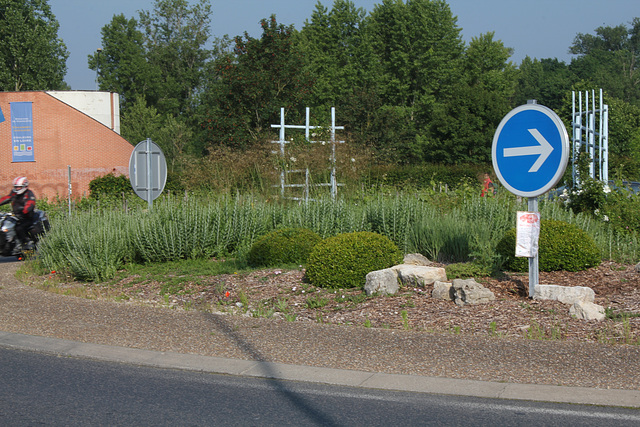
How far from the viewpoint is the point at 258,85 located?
34.6 meters

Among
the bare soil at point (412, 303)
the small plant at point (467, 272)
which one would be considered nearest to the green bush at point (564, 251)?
the bare soil at point (412, 303)

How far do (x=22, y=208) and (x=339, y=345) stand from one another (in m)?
9.20

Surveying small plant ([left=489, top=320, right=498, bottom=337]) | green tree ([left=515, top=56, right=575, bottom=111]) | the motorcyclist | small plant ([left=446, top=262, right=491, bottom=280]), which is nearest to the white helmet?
the motorcyclist

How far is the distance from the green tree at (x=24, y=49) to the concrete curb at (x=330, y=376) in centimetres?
5391

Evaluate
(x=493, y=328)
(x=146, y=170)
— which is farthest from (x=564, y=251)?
(x=146, y=170)

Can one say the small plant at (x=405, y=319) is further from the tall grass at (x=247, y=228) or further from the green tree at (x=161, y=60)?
the green tree at (x=161, y=60)

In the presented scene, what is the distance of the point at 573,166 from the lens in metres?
14.8

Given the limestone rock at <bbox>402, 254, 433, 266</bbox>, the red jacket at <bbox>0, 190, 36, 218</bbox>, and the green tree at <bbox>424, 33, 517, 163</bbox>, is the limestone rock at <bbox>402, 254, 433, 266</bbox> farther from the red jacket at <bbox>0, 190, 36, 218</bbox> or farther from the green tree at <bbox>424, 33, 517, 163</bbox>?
the green tree at <bbox>424, 33, 517, 163</bbox>

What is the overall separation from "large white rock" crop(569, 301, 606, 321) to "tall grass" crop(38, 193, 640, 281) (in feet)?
10.1

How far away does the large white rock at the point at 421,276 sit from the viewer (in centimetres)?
786

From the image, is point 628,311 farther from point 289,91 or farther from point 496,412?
point 289,91

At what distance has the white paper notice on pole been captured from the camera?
283 inches

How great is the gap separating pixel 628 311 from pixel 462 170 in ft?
103

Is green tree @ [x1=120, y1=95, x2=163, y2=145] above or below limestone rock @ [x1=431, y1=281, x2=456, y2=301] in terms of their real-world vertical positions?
above
